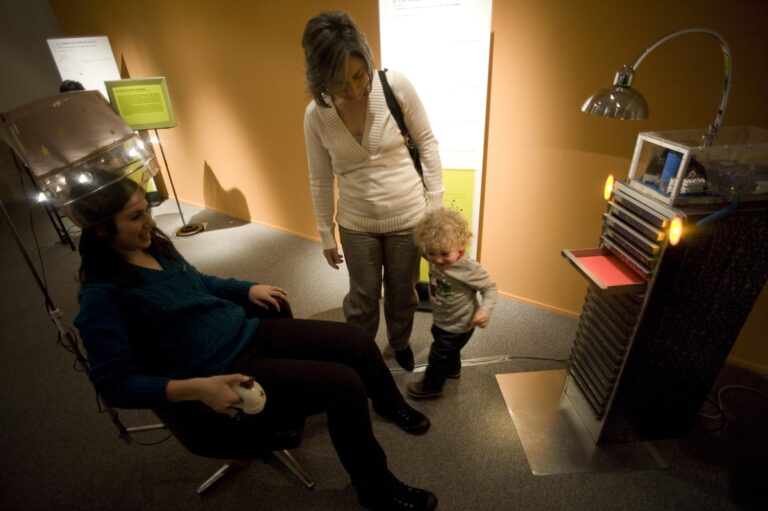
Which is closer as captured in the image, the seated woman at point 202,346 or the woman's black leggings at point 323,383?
the seated woman at point 202,346

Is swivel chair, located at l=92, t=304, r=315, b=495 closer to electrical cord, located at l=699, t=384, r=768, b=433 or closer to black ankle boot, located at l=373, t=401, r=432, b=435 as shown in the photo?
black ankle boot, located at l=373, t=401, r=432, b=435

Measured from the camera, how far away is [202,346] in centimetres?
122

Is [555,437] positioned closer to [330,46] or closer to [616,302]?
[616,302]

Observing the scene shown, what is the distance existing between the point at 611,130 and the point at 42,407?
311 centimetres

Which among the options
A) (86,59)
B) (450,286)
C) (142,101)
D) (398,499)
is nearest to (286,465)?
(398,499)

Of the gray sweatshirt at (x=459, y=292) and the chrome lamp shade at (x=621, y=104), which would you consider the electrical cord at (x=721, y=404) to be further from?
the chrome lamp shade at (x=621, y=104)

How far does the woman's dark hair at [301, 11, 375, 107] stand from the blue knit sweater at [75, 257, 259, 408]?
79 centimetres

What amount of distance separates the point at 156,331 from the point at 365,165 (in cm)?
90

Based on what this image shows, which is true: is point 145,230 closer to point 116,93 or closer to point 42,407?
point 42,407

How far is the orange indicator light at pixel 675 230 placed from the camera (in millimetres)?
1069

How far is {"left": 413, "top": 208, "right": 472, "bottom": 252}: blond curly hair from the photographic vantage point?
1.41m

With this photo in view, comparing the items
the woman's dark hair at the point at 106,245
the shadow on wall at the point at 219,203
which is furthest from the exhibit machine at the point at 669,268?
the shadow on wall at the point at 219,203

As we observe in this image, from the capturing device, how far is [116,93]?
3203 mm

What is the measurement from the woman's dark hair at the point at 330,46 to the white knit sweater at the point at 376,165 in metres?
0.16
